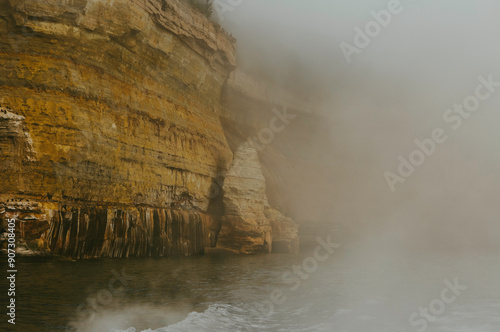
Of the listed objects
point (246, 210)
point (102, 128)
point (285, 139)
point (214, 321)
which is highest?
point (285, 139)

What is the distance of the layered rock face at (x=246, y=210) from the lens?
25.4 metres

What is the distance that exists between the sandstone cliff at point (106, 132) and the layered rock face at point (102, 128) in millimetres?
47

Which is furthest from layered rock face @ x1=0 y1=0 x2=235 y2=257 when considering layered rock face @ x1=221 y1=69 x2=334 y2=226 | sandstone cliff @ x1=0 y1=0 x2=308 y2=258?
layered rock face @ x1=221 y1=69 x2=334 y2=226

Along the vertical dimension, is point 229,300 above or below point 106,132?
below

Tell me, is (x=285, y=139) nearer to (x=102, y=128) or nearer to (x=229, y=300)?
(x=102, y=128)

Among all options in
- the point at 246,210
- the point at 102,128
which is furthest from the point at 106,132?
the point at 246,210

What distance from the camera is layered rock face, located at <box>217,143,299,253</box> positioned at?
2544 centimetres

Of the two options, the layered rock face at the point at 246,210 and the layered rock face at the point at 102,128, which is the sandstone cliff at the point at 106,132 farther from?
the layered rock face at the point at 246,210

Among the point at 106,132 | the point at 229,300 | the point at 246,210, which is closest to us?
the point at 229,300

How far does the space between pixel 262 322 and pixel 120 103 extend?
14.6 meters

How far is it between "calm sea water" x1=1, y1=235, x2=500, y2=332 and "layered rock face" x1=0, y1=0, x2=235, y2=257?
2.46 meters

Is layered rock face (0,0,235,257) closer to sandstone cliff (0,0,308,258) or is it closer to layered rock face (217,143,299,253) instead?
sandstone cliff (0,0,308,258)

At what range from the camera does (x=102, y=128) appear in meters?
19.1

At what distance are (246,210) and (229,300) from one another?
14.3 metres
